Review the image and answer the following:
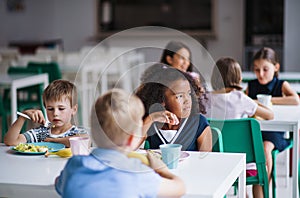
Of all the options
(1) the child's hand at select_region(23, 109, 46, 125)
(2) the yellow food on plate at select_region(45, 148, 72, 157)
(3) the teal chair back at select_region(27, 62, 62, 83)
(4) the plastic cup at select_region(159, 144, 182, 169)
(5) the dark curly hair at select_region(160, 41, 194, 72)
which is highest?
(5) the dark curly hair at select_region(160, 41, 194, 72)

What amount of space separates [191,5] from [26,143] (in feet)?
27.2

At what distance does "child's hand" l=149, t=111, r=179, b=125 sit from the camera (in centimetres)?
241

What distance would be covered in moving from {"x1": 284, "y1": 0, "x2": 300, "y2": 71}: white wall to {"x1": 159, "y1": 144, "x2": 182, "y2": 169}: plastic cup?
273 inches

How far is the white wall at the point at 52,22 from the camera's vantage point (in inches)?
433

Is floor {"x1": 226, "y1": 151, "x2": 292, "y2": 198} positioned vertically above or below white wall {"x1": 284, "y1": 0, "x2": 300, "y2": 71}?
below

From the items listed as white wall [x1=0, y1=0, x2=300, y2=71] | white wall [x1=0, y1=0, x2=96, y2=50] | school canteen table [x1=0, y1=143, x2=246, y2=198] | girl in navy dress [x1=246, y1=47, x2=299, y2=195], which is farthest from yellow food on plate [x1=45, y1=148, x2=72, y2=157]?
white wall [x1=0, y1=0, x2=96, y2=50]

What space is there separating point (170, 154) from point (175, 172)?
67 mm

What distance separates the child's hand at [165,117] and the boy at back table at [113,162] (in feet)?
1.57

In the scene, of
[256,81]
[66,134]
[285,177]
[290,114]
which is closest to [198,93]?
[66,134]

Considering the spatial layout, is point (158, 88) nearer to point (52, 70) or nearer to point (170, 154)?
point (170, 154)

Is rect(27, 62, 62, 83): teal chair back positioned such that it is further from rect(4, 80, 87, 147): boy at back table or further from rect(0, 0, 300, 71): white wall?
rect(0, 0, 300, 71): white wall

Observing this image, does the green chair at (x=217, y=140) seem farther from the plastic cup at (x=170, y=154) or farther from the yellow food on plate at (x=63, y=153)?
the yellow food on plate at (x=63, y=153)

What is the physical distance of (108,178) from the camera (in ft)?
6.19

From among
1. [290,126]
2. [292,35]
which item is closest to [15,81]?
[290,126]
